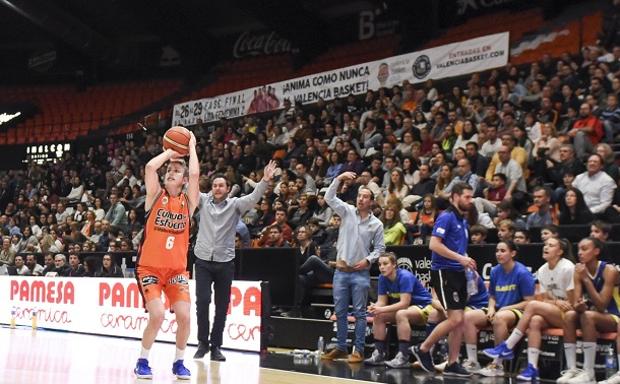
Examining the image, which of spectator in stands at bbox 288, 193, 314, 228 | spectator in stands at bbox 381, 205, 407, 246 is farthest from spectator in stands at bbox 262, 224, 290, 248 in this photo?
spectator in stands at bbox 381, 205, 407, 246

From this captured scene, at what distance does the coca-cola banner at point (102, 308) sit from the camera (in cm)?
1061

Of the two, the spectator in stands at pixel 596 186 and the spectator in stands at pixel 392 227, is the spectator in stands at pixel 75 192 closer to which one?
the spectator in stands at pixel 392 227

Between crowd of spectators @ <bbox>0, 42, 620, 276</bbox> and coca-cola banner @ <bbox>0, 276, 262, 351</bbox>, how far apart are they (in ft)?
2.64

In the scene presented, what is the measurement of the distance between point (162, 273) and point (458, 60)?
12.0m

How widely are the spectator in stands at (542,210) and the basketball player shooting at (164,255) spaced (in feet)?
16.2

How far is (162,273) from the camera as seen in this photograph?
6.60 meters

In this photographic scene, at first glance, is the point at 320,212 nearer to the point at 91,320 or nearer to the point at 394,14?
the point at 91,320

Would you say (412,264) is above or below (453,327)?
above

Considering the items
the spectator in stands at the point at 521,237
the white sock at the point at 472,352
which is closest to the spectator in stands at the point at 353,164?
the spectator in stands at the point at 521,237

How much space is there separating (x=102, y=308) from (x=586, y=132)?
7.90 m

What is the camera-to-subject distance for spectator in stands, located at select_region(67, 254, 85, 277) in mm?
15040

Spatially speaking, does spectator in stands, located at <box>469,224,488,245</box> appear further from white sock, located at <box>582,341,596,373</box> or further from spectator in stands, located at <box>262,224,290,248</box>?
spectator in stands, located at <box>262,224,290,248</box>

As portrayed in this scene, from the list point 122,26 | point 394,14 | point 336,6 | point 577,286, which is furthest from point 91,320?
point 122,26

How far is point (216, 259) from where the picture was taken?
856 centimetres
